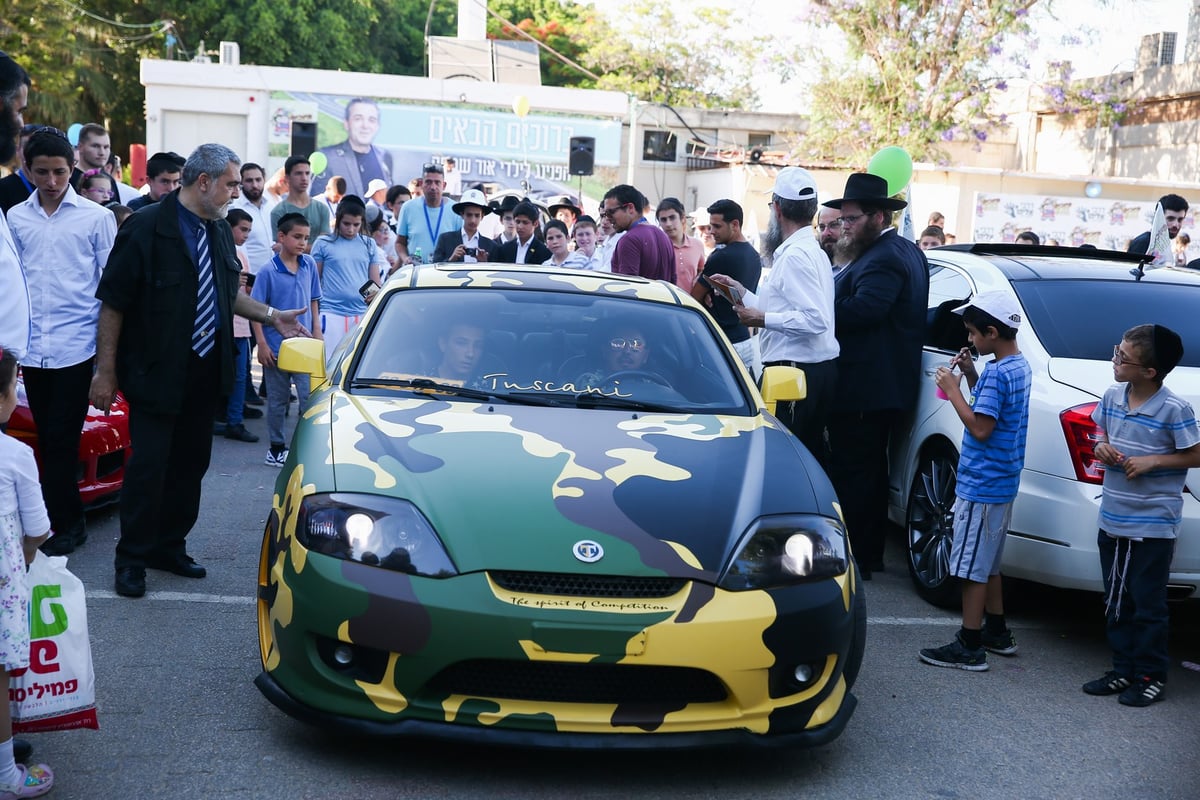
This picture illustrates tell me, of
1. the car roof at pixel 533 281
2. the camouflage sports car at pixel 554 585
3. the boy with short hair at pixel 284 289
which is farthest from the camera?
the boy with short hair at pixel 284 289

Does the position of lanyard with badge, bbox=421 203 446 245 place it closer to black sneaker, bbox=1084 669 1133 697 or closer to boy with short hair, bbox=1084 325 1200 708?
boy with short hair, bbox=1084 325 1200 708

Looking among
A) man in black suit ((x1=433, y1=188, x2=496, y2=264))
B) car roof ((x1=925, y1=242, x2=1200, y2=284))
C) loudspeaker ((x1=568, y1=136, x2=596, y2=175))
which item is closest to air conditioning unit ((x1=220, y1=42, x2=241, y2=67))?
loudspeaker ((x1=568, y1=136, x2=596, y2=175))

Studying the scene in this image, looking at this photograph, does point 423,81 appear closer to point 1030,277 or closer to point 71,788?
point 1030,277

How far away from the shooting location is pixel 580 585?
3.60 metres

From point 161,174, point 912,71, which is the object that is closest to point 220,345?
point 161,174

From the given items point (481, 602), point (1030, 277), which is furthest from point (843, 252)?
point (481, 602)

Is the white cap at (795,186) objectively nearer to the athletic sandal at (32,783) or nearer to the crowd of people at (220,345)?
the crowd of people at (220,345)

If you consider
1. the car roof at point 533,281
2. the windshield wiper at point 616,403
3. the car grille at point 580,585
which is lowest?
the car grille at point 580,585

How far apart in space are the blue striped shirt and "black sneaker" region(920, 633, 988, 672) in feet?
2.44

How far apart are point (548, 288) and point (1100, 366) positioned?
249 cm

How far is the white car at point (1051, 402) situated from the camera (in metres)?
5.23

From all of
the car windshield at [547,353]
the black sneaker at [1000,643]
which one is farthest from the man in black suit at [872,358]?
the car windshield at [547,353]

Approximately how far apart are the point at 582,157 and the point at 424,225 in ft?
50.2

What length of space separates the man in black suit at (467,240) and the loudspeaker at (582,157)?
15.0 m
